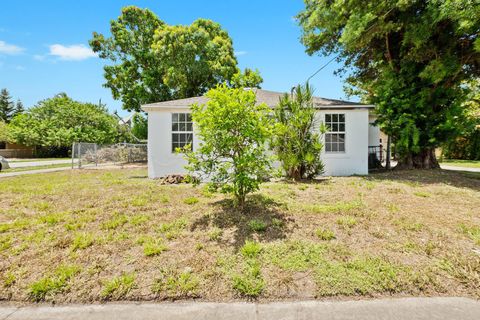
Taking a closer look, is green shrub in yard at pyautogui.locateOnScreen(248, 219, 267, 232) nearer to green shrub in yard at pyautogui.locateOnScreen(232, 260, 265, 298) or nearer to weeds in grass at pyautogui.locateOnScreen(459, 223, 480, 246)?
green shrub in yard at pyautogui.locateOnScreen(232, 260, 265, 298)

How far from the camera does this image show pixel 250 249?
339 centimetres

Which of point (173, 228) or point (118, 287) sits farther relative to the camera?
point (173, 228)

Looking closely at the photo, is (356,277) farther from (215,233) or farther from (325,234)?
(215,233)

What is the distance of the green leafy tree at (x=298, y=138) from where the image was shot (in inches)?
301

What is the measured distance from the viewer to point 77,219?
4.60 m

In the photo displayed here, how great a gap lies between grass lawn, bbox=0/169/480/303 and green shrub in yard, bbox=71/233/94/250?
18 mm

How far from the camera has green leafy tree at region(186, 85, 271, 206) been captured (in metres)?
4.13

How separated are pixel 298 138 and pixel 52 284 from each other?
6919mm

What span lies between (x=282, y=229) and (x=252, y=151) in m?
1.54

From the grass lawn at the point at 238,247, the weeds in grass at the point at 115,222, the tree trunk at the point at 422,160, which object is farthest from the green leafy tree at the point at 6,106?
the tree trunk at the point at 422,160

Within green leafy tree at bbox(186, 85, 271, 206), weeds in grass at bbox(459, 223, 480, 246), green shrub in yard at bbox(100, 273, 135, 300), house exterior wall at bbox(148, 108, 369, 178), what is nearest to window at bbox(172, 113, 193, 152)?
house exterior wall at bbox(148, 108, 369, 178)

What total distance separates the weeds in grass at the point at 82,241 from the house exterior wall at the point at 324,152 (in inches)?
219

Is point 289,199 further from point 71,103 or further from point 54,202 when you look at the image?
point 71,103

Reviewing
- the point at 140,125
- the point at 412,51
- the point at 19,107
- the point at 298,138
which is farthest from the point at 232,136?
the point at 19,107
